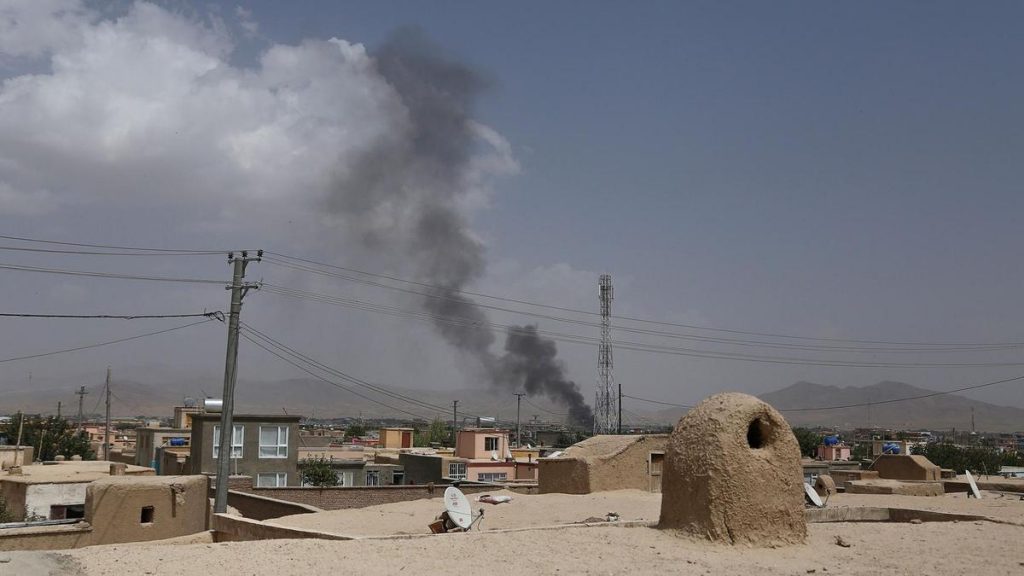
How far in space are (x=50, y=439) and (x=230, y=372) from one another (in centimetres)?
4420

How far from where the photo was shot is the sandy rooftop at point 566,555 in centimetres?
1352

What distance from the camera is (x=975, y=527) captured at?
2044 cm

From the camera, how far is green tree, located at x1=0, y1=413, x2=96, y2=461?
2434 inches

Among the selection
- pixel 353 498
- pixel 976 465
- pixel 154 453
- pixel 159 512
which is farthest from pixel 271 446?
pixel 976 465

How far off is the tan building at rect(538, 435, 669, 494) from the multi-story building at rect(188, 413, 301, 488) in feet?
51.3

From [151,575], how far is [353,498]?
22781mm

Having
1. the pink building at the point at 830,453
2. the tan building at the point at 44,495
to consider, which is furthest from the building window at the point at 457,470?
the pink building at the point at 830,453

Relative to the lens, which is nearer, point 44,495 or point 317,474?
point 44,495

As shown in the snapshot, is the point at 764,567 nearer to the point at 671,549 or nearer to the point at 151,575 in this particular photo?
the point at 671,549

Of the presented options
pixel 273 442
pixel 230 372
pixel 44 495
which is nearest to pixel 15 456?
pixel 273 442

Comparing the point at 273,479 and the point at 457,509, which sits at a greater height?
the point at 457,509

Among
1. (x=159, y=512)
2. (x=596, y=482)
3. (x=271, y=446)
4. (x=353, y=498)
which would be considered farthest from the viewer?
(x=271, y=446)

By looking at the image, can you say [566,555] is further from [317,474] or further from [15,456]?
[15,456]

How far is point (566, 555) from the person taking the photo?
1491 centimetres
